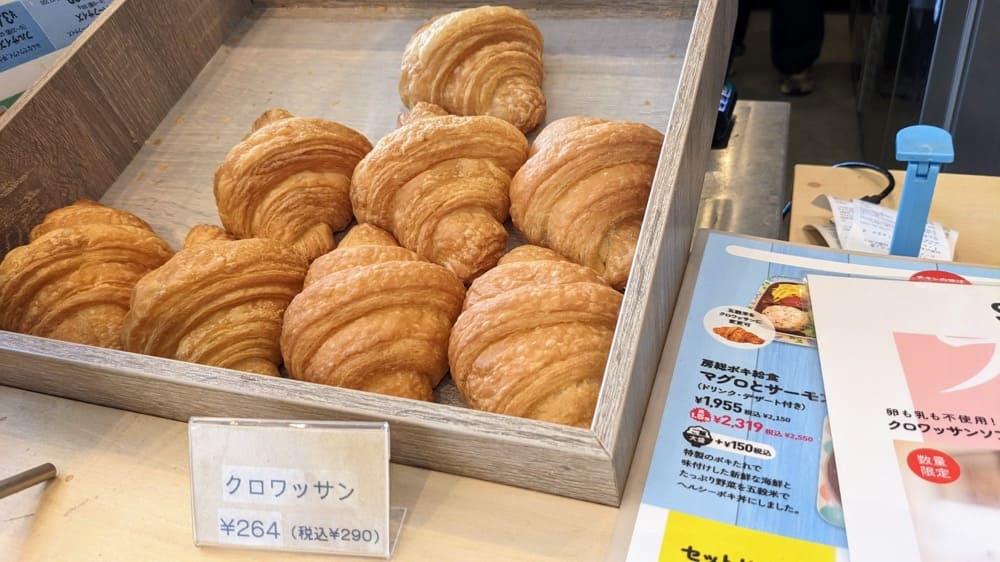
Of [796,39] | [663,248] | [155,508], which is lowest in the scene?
[796,39]

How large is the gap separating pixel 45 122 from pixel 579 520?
1187 mm

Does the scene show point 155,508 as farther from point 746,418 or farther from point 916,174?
point 916,174

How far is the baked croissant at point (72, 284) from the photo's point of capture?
1.14m

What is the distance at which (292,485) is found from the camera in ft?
2.54

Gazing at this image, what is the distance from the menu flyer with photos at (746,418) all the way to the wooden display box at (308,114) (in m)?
0.04

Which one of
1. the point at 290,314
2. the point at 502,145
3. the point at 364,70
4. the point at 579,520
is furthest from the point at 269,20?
the point at 579,520

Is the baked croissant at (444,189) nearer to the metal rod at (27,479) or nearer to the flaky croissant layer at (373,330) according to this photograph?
the flaky croissant layer at (373,330)

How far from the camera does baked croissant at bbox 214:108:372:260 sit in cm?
127

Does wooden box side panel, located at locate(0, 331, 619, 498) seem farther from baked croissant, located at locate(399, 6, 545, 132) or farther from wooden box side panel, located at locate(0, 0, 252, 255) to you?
baked croissant, located at locate(399, 6, 545, 132)

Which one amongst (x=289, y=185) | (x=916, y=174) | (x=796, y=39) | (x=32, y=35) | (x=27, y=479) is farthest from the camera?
(x=796, y=39)

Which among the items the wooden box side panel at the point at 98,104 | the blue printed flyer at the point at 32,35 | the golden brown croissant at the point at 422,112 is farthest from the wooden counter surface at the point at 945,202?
the blue printed flyer at the point at 32,35

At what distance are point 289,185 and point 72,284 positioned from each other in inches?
14.0

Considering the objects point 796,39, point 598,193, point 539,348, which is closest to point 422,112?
point 598,193

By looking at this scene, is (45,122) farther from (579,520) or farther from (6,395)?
(579,520)
